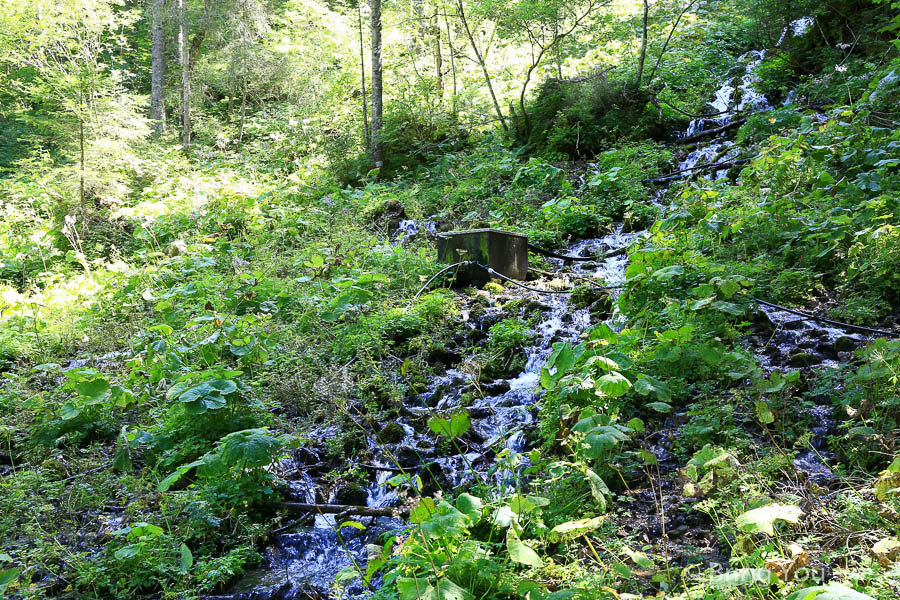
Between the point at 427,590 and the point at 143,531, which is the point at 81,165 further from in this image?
the point at 427,590

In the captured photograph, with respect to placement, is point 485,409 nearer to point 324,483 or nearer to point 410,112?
point 324,483

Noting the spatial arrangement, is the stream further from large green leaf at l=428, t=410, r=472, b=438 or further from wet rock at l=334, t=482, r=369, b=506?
large green leaf at l=428, t=410, r=472, b=438

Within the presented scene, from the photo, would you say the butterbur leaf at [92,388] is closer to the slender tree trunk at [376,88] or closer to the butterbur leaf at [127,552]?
the butterbur leaf at [127,552]

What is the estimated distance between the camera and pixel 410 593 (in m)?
2.28

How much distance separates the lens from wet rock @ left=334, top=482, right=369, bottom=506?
4.11 m

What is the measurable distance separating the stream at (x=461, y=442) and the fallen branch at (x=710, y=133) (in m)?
5.00

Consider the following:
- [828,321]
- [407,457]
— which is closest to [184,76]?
[407,457]

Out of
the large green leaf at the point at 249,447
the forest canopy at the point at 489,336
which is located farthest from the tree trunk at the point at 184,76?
the large green leaf at the point at 249,447

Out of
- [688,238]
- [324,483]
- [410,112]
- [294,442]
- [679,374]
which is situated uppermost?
[410,112]

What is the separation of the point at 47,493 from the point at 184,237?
23.8 ft

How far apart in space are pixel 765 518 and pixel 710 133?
10.1 m

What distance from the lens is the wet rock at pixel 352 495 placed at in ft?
13.5

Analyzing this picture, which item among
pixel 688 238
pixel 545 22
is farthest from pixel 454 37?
pixel 688 238

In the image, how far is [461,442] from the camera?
451 centimetres
